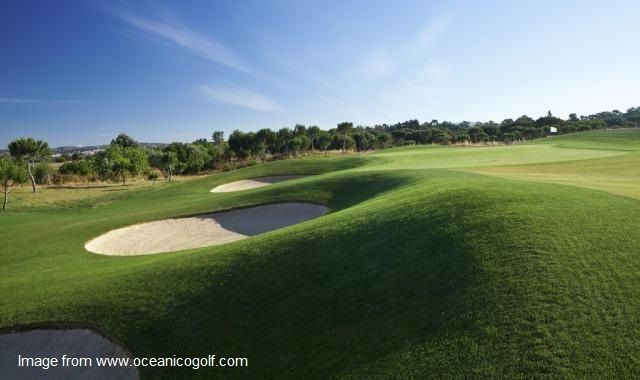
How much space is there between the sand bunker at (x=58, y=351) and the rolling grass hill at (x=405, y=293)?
30cm

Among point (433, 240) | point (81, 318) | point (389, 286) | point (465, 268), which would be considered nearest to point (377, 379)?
point (389, 286)

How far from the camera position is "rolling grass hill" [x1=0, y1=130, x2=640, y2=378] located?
4.92m

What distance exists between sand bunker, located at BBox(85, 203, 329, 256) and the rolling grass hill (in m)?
3.52

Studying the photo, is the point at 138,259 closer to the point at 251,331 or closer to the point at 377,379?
the point at 251,331

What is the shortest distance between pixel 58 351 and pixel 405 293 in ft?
23.6

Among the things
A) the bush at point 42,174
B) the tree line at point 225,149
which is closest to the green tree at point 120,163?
the tree line at point 225,149

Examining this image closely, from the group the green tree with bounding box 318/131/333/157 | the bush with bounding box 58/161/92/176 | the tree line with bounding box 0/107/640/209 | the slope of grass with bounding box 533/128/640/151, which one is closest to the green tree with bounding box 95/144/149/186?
the tree line with bounding box 0/107/640/209

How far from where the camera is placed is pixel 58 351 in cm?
795

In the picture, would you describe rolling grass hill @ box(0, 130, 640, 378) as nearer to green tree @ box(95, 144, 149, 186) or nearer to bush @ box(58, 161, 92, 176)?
green tree @ box(95, 144, 149, 186)

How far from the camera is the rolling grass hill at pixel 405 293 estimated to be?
4922mm

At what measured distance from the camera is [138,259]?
Answer: 13.3 m

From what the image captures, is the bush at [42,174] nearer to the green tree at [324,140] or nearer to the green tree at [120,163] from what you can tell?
the green tree at [120,163]

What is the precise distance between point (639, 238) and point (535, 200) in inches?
103

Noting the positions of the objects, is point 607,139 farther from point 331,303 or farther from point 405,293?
point 331,303
